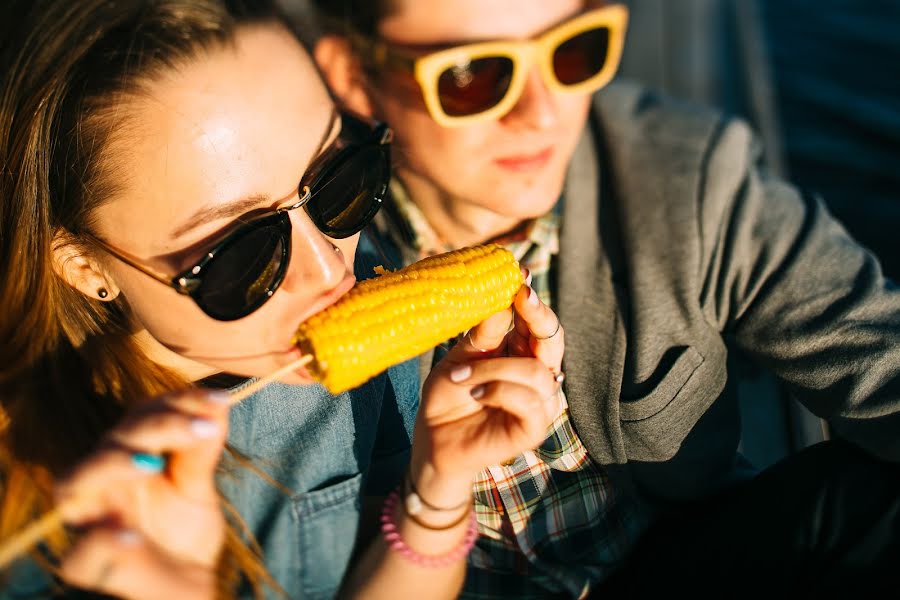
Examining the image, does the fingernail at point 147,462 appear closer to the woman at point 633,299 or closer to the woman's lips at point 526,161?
the woman at point 633,299

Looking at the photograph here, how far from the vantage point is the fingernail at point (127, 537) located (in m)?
1.15

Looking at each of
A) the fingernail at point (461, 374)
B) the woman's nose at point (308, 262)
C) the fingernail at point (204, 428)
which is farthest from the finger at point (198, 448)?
the fingernail at point (461, 374)

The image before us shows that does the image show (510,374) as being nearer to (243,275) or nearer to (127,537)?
(243,275)

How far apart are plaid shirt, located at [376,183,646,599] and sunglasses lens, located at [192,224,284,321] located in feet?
2.62

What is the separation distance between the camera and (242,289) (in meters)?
1.53

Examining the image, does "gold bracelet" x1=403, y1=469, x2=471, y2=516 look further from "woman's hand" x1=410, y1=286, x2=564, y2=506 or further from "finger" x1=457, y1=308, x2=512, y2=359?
"finger" x1=457, y1=308, x2=512, y2=359

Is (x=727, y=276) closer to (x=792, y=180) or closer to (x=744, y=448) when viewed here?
(x=744, y=448)

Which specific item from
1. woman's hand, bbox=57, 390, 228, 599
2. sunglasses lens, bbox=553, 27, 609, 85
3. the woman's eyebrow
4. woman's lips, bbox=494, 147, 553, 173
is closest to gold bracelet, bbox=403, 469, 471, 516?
woman's hand, bbox=57, 390, 228, 599

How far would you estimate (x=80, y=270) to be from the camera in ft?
5.47

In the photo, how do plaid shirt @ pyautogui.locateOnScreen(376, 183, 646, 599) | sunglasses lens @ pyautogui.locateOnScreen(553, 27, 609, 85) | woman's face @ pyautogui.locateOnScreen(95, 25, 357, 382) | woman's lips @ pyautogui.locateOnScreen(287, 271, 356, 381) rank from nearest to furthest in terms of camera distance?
1. woman's face @ pyautogui.locateOnScreen(95, 25, 357, 382)
2. woman's lips @ pyautogui.locateOnScreen(287, 271, 356, 381)
3. plaid shirt @ pyautogui.locateOnScreen(376, 183, 646, 599)
4. sunglasses lens @ pyautogui.locateOnScreen(553, 27, 609, 85)

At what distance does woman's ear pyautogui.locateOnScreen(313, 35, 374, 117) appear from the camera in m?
2.35

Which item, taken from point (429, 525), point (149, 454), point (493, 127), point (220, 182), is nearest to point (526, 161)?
point (493, 127)

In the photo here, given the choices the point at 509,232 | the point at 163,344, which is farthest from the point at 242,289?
the point at 509,232

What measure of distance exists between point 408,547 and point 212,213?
0.94 meters
